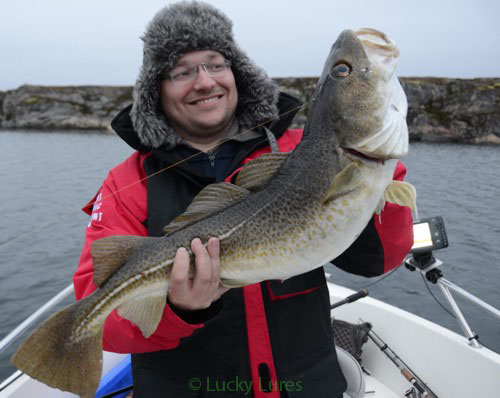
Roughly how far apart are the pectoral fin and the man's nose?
1.71 metres

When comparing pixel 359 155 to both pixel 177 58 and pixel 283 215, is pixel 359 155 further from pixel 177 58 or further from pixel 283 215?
pixel 177 58

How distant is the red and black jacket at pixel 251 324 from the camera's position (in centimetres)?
275

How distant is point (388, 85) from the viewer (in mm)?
2297

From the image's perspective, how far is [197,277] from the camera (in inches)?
91.6

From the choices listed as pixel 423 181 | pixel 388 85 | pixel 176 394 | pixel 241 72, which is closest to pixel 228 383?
pixel 176 394

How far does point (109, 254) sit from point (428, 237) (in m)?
3.68

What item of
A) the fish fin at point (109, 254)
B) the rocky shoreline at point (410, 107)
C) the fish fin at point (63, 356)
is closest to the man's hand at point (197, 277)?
the fish fin at point (109, 254)

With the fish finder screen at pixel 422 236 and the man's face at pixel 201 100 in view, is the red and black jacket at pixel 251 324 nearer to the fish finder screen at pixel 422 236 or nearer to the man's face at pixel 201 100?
the man's face at pixel 201 100

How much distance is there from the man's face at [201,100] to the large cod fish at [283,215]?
3.46ft

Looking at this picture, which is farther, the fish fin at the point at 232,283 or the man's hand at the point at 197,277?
the fish fin at the point at 232,283

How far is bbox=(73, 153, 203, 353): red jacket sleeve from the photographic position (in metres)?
2.47

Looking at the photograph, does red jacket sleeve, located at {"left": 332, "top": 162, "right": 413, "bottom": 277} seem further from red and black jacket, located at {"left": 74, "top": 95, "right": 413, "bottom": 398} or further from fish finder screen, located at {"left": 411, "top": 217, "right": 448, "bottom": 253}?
fish finder screen, located at {"left": 411, "top": 217, "right": 448, "bottom": 253}

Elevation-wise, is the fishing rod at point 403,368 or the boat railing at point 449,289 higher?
the boat railing at point 449,289

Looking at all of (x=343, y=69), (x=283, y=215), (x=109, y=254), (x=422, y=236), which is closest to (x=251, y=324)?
(x=283, y=215)
